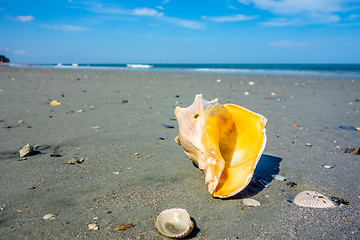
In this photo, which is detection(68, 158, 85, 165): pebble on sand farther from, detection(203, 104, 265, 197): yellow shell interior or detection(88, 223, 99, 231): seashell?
detection(203, 104, 265, 197): yellow shell interior

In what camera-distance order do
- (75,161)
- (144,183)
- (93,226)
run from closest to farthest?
(93,226) → (144,183) → (75,161)

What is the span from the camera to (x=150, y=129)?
13.7 ft

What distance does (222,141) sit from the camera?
2539mm

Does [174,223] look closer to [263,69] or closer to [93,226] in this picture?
[93,226]

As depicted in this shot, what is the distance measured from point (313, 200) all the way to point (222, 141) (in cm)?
93

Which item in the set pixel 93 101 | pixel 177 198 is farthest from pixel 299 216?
pixel 93 101

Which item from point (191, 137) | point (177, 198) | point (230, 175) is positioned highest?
point (191, 137)

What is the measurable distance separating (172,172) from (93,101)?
454cm

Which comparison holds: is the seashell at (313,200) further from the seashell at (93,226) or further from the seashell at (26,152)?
the seashell at (26,152)

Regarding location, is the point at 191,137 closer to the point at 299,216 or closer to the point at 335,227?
the point at 299,216

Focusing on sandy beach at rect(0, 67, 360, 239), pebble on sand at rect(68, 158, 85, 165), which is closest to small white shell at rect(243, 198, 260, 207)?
sandy beach at rect(0, 67, 360, 239)

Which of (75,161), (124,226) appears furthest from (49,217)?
(75,161)

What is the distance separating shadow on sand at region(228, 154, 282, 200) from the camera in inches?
88.1

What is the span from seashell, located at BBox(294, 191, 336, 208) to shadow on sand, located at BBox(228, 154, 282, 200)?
13.1 inches
